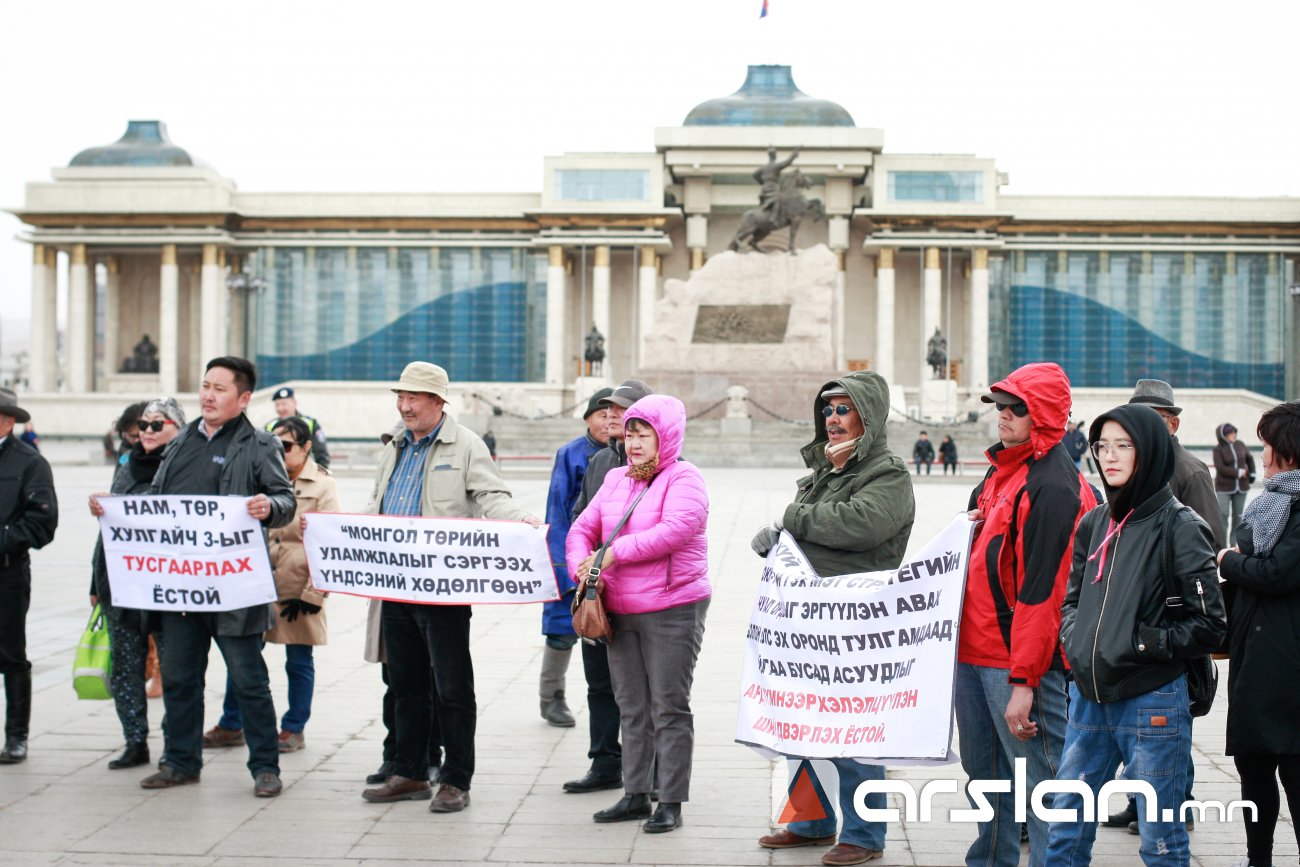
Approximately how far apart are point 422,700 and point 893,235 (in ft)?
195

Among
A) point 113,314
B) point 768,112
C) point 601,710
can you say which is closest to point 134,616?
point 601,710

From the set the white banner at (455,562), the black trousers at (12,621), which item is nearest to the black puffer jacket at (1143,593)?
the white banner at (455,562)

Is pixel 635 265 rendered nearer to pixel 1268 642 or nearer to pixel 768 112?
pixel 768 112

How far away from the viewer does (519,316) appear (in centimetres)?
6719

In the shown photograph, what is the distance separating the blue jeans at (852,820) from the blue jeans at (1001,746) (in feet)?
1.15

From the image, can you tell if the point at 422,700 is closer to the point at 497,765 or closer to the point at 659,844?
the point at 497,765

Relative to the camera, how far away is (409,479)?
253 inches

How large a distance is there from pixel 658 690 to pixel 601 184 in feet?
196

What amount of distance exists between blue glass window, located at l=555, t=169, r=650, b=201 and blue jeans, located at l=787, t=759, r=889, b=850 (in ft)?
195

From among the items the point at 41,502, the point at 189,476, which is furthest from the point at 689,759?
the point at 41,502

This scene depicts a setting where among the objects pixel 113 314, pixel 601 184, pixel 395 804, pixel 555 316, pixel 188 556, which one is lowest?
pixel 395 804

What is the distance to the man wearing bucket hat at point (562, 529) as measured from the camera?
21.7ft

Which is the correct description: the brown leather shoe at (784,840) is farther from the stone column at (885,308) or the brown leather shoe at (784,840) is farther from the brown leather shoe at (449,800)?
the stone column at (885,308)

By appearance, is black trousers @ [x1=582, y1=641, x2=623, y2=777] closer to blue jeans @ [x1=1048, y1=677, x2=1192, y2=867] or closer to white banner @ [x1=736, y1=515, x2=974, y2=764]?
white banner @ [x1=736, y1=515, x2=974, y2=764]
